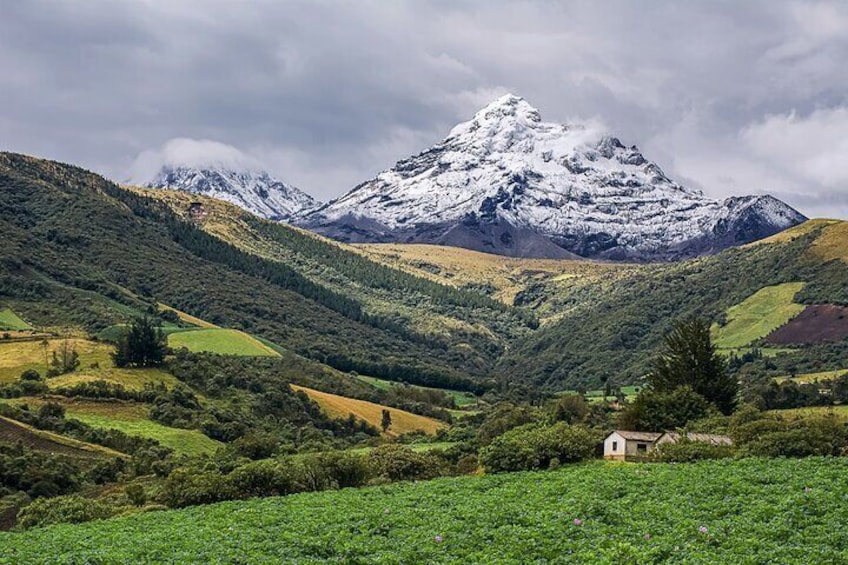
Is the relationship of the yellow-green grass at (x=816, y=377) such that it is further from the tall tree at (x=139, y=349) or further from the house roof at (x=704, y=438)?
the tall tree at (x=139, y=349)

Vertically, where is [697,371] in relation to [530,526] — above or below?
above

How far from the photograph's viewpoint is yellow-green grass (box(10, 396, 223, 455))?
393 ft

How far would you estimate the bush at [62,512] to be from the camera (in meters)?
59.3

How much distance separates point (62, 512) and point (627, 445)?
45.0 meters

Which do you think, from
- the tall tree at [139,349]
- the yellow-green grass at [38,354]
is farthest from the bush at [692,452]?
the tall tree at [139,349]

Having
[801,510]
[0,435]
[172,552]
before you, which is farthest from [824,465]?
[0,435]

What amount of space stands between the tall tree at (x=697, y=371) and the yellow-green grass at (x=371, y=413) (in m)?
60.5

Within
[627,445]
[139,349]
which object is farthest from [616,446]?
[139,349]

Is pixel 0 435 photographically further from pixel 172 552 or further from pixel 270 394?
pixel 172 552

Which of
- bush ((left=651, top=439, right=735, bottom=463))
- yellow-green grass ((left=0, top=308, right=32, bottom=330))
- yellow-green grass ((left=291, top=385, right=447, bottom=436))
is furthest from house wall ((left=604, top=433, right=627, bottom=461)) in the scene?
yellow-green grass ((left=0, top=308, right=32, bottom=330))

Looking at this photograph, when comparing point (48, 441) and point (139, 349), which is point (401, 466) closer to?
point (48, 441)

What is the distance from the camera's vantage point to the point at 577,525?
39.2 meters

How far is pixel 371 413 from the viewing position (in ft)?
564

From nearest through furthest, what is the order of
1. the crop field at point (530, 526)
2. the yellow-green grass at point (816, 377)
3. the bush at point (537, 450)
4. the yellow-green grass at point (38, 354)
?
the crop field at point (530, 526) < the bush at point (537, 450) < the yellow-green grass at point (38, 354) < the yellow-green grass at point (816, 377)
